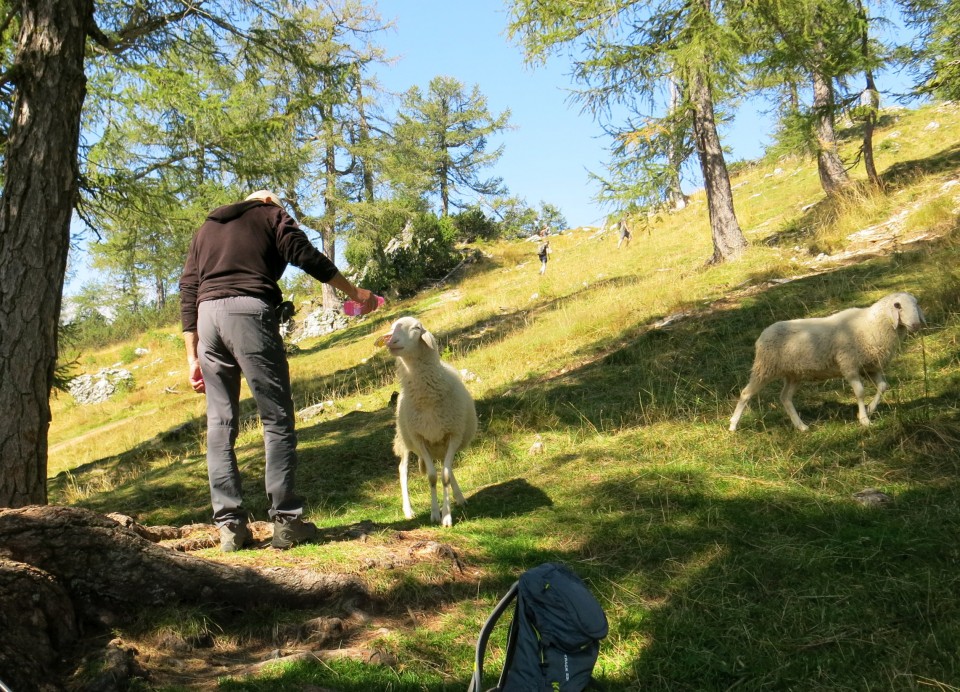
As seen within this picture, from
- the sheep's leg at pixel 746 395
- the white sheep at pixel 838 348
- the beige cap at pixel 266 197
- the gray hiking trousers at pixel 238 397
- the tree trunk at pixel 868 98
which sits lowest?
the sheep's leg at pixel 746 395

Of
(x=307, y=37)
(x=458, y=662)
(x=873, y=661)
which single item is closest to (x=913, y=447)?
(x=873, y=661)

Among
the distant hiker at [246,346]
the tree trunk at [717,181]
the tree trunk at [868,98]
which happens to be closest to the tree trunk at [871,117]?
the tree trunk at [868,98]

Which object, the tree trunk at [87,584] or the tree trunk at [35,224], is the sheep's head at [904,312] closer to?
the tree trunk at [87,584]

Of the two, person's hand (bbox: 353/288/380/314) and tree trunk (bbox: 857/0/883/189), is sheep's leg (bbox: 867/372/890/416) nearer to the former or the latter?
person's hand (bbox: 353/288/380/314)

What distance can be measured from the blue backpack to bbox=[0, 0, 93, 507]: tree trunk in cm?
392

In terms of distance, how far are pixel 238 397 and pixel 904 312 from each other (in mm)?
5669

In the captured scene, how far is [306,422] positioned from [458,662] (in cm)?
776

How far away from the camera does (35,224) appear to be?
4.69m

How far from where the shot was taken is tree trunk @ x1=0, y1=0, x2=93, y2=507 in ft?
14.7

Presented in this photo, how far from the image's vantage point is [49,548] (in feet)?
9.54

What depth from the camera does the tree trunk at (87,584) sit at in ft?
8.43

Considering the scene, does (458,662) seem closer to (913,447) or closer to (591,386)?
(913,447)

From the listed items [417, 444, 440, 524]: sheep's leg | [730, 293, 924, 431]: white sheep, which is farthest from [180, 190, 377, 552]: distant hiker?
[730, 293, 924, 431]: white sheep

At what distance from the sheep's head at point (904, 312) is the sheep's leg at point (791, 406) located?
102 centimetres
